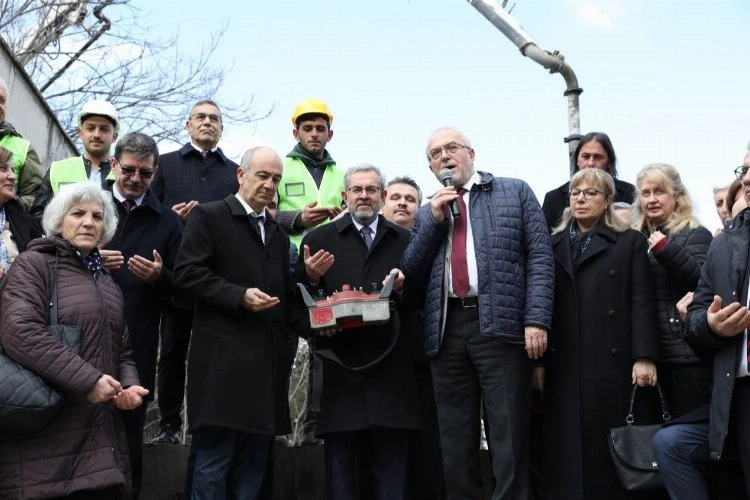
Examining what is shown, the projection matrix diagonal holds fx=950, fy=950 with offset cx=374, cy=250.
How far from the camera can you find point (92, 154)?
6355mm

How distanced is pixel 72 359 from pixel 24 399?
10.6 inches

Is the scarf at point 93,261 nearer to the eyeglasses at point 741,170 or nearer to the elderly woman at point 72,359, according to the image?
the elderly woman at point 72,359

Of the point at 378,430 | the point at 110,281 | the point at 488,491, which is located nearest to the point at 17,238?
the point at 110,281

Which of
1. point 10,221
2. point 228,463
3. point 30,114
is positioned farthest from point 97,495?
point 30,114

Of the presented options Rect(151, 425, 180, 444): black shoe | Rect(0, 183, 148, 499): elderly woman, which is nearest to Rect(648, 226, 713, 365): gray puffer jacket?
Rect(0, 183, 148, 499): elderly woman

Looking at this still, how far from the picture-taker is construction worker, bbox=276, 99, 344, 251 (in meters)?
6.49

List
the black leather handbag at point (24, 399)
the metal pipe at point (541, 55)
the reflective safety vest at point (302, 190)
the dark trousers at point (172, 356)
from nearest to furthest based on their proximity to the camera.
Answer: the black leather handbag at point (24, 399) < the dark trousers at point (172, 356) < the reflective safety vest at point (302, 190) < the metal pipe at point (541, 55)

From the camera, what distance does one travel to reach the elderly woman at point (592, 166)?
21.0 feet

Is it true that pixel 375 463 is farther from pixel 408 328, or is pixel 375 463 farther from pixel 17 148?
pixel 17 148

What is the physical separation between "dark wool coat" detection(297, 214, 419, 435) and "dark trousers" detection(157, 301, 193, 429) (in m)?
0.97

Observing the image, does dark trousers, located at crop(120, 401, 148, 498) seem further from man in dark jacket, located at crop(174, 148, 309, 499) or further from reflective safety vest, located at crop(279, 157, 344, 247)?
reflective safety vest, located at crop(279, 157, 344, 247)

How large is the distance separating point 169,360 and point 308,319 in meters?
1.14

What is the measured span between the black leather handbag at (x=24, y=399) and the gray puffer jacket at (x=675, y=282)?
10.6 ft

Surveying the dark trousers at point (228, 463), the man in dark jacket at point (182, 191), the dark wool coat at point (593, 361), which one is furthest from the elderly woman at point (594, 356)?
the man in dark jacket at point (182, 191)
